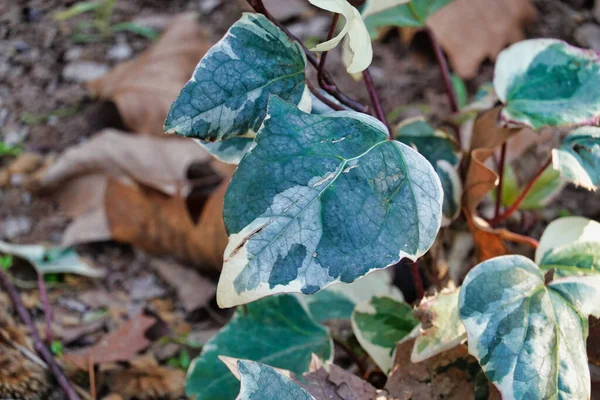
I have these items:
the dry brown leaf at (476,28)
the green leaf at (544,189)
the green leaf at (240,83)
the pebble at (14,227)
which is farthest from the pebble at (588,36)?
the pebble at (14,227)

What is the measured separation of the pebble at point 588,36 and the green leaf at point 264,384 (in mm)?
1359

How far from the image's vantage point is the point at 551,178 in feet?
3.64

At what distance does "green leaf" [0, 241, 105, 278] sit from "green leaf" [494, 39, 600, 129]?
0.88 meters

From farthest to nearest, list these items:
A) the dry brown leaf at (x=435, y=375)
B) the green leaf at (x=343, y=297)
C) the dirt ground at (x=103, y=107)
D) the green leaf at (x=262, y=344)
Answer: the dirt ground at (x=103, y=107) → the green leaf at (x=343, y=297) → the green leaf at (x=262, y=344) → the dry brown leaf at (x=435, y=375)

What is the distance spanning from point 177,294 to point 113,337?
0.22 m

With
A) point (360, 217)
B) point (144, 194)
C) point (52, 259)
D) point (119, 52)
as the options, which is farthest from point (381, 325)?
point (119, 52)

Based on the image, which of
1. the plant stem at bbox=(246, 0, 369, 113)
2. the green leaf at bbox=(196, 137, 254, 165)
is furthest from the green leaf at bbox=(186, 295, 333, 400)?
the plant stem at bbox=(246, 0, 369, 113)

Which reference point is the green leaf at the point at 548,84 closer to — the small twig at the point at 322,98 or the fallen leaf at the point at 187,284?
the small twig at the point at 322,98

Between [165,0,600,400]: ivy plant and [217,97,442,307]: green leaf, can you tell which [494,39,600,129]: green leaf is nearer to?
[165,0,600,400]: ivy plant

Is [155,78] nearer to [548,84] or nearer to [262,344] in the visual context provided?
[262,344]

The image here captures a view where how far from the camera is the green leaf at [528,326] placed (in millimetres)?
646

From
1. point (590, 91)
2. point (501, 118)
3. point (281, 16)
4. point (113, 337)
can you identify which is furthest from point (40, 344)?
point (281, 16)

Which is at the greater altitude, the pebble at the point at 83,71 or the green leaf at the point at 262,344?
the pebble at the point at 83,71

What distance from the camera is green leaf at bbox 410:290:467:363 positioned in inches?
A: 28.6
